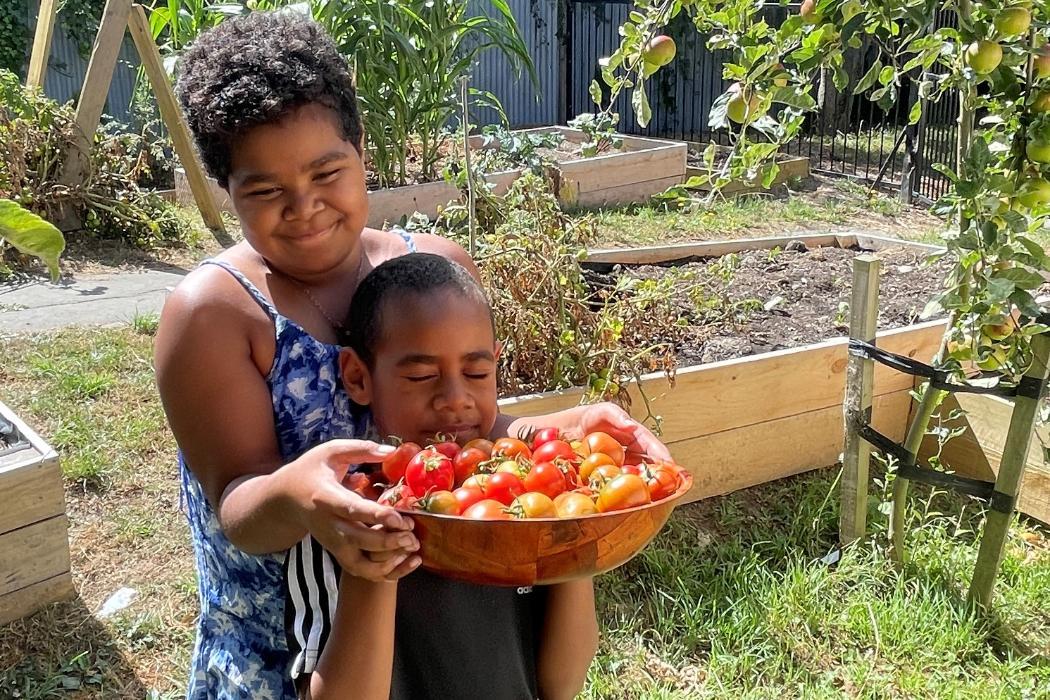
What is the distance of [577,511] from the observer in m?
1.11

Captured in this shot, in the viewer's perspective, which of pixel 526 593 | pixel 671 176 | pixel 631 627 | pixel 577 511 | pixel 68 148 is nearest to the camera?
pixel 577 511

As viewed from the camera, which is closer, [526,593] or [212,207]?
[526,593]

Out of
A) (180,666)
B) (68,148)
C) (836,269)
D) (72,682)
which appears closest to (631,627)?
(180,666)

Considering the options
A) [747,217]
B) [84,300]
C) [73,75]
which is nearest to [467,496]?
[84,300]

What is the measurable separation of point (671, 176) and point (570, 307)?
545 cm

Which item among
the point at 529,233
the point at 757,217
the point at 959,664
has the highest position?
the point at 529,233

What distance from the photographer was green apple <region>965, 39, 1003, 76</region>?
1826mm

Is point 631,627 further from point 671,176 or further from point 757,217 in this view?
point 671,176

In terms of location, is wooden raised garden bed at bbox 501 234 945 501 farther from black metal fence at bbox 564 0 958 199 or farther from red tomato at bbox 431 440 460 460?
black metal fence at bbox 564 0 958 199

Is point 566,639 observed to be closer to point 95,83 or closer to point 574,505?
point 574,505

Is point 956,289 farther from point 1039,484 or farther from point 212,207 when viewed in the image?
point 212,207

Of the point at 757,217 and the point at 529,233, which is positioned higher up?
the point at 529,233

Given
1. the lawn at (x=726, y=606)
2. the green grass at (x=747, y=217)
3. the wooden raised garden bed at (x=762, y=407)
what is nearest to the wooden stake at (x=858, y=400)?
the lawn at (x=726, y=606)

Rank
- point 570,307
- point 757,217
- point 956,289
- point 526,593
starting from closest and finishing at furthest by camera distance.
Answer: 1. point 526,593
2. point 956,289
3. point 570,307
4. point 757,217
